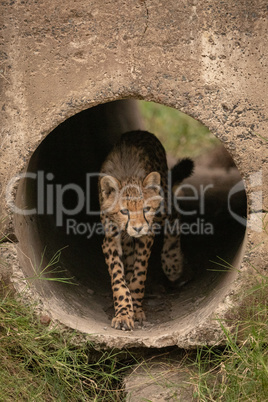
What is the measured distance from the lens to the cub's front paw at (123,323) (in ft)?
15.0

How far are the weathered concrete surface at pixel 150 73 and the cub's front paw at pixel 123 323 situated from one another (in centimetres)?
40

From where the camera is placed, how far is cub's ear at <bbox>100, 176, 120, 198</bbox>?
4.82m

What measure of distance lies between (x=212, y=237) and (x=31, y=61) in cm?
337

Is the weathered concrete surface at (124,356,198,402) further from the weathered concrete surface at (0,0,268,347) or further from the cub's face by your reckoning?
the cub's face

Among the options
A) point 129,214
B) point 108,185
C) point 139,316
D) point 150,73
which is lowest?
point 139,316

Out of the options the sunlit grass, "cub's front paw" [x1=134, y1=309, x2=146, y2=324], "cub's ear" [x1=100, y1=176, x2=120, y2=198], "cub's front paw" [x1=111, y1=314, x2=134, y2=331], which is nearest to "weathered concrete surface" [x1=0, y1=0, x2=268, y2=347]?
"cub's front paw" [x1=111, y1=314, x2=134, y2=331]

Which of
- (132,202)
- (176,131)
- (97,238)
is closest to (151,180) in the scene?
(132,202)

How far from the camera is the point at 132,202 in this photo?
4691mm

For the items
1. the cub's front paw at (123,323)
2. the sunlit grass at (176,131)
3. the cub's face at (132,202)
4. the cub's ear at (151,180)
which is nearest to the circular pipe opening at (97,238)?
the cub's front paw at (123,323)

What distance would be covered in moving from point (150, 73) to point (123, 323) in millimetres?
1915

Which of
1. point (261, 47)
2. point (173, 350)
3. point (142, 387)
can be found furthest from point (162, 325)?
point (261, 47)

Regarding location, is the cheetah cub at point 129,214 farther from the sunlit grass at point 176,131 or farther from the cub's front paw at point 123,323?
the sunlit grass at point 176,131

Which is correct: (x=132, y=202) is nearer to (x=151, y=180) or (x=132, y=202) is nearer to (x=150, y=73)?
(x=151, y=180)

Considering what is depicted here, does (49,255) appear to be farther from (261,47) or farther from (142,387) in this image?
(261,47)
